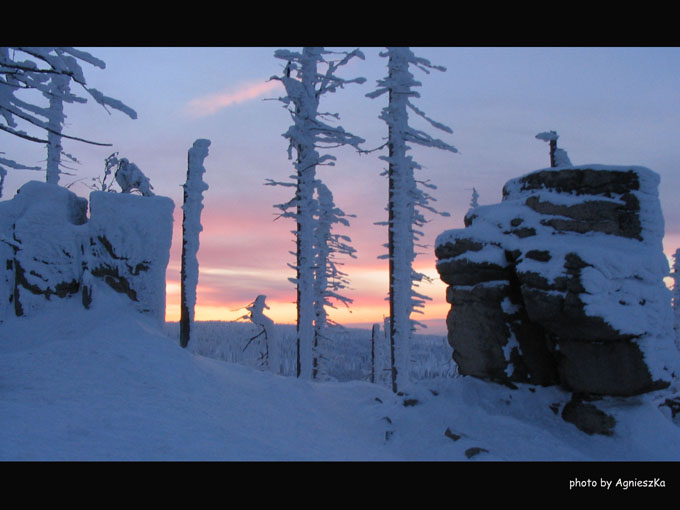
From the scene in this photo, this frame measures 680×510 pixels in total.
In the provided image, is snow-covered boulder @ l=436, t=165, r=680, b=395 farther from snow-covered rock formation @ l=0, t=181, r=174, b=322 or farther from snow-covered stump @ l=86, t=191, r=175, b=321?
snow-covered rock formation @ l=0, t=181, r=174, b=322

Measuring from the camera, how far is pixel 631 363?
9.74 m

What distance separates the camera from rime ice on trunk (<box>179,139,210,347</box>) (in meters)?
14.6

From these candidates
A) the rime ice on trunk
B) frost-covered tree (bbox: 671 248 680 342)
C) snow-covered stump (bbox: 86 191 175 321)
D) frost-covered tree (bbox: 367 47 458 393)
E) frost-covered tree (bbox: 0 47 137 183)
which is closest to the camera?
frost-covered tree (bbox: 0 47 137 183)

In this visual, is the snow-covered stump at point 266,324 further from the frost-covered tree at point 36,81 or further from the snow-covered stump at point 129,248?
the frost-covered tree at point 36,81

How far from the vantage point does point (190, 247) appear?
573 inches

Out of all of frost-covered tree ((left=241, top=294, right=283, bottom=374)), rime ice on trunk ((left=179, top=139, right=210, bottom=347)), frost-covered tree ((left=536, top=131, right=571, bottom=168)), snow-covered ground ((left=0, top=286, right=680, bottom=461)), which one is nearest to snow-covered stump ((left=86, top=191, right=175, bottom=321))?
snow-covered ground ((left=0, top=286, right=680, bottom=461))

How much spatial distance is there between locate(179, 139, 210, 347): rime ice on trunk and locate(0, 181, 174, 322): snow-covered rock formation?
74 centimetres

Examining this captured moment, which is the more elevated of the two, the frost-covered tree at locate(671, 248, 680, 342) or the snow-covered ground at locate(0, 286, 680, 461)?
the frost-covered tree at locate(671, 248, 680, 342)

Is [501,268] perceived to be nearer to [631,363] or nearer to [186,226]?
[631,363]

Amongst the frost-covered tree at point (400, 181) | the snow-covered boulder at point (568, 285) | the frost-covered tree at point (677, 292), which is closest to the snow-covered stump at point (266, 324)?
the frost-covered tree at point (400, 181)

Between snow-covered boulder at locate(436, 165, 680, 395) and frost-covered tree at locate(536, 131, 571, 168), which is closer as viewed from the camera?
snow-covered boulder at locate(436, 165, 680, 395)

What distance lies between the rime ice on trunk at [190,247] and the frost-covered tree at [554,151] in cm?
1154
